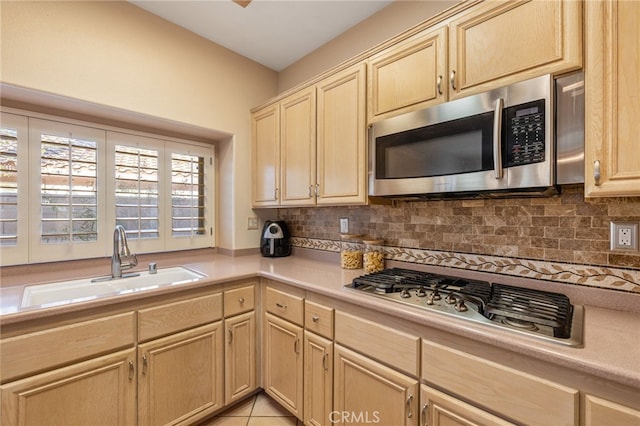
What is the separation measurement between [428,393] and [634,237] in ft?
3.23

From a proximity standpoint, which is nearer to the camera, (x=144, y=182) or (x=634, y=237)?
(x=634, y=237)

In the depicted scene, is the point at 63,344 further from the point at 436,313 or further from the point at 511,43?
the point at 511,43

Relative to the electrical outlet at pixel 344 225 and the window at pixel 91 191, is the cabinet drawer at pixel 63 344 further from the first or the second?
the electrical outlet at pixel 344 225

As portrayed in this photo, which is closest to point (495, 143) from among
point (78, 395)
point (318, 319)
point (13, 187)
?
point (318, 319)

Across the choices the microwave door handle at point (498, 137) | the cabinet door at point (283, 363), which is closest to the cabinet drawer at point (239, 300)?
the cabinet door at point (283, 363)

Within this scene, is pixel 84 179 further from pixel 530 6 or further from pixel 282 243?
pixel 530 6

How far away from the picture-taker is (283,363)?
1720mm

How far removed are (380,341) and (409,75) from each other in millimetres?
1313

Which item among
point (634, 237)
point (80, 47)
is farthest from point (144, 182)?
Answer: point (634, 237)

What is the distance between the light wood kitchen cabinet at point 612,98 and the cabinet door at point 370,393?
1004 mm

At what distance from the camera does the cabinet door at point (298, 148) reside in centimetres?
198

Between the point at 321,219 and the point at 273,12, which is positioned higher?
the point at 273,12

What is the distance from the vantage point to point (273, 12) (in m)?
1.91

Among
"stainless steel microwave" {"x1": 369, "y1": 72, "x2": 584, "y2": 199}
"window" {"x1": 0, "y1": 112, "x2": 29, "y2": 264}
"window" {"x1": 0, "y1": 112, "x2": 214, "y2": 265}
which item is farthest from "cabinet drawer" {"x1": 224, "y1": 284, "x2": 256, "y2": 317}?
"window" {"x1": 0, "y1": 112, "x2": 29, "y2": 264}
